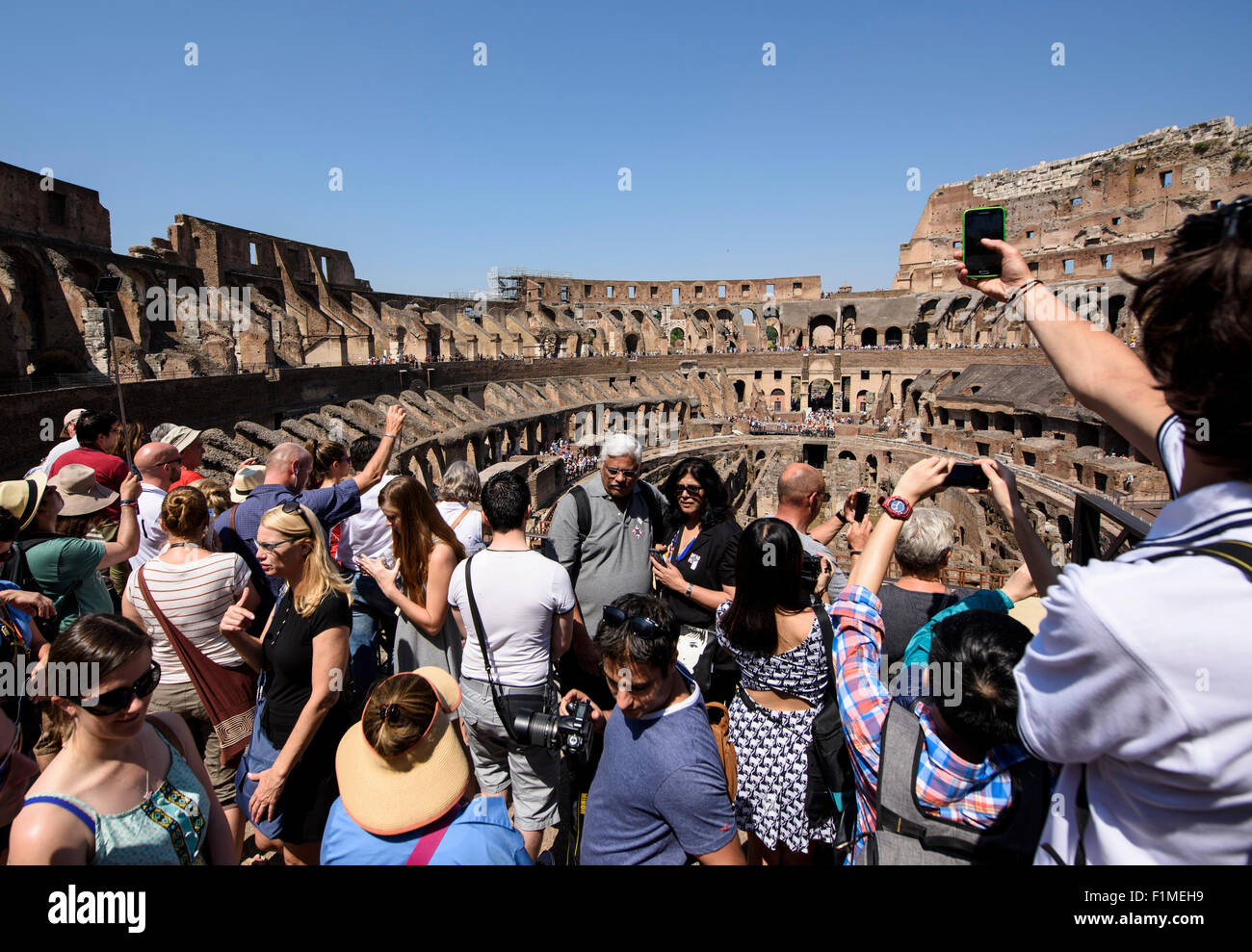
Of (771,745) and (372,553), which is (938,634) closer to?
(771,745)

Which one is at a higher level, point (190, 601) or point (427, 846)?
point (190, 601)

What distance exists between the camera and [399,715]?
235 cm

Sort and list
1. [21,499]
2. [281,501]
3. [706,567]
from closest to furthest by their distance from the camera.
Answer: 1. [21,499]
2. [706,567]
3. [281,501]

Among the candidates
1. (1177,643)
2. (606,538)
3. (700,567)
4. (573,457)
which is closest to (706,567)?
(700,567)

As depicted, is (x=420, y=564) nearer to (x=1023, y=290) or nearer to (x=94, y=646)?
(x=94, y=646)

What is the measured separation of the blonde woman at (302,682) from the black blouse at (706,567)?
2056 mm

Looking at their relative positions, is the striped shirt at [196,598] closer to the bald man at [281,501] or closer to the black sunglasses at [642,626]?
the bald man at [281,501]

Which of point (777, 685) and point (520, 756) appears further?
point (520, 756)

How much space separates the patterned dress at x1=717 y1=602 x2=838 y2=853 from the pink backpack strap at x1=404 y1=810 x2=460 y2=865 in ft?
4.71

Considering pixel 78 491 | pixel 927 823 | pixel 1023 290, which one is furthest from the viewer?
pixel 78 491

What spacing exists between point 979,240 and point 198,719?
4.98m

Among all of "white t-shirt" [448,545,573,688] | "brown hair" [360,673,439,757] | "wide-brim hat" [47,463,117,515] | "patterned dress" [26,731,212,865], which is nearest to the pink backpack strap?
"brown hair" [360,673,439,757]

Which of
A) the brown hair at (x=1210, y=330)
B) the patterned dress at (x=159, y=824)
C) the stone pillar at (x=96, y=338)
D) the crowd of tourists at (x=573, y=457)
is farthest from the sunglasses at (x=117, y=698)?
the crowd of tourists at (x=573, y=457)
